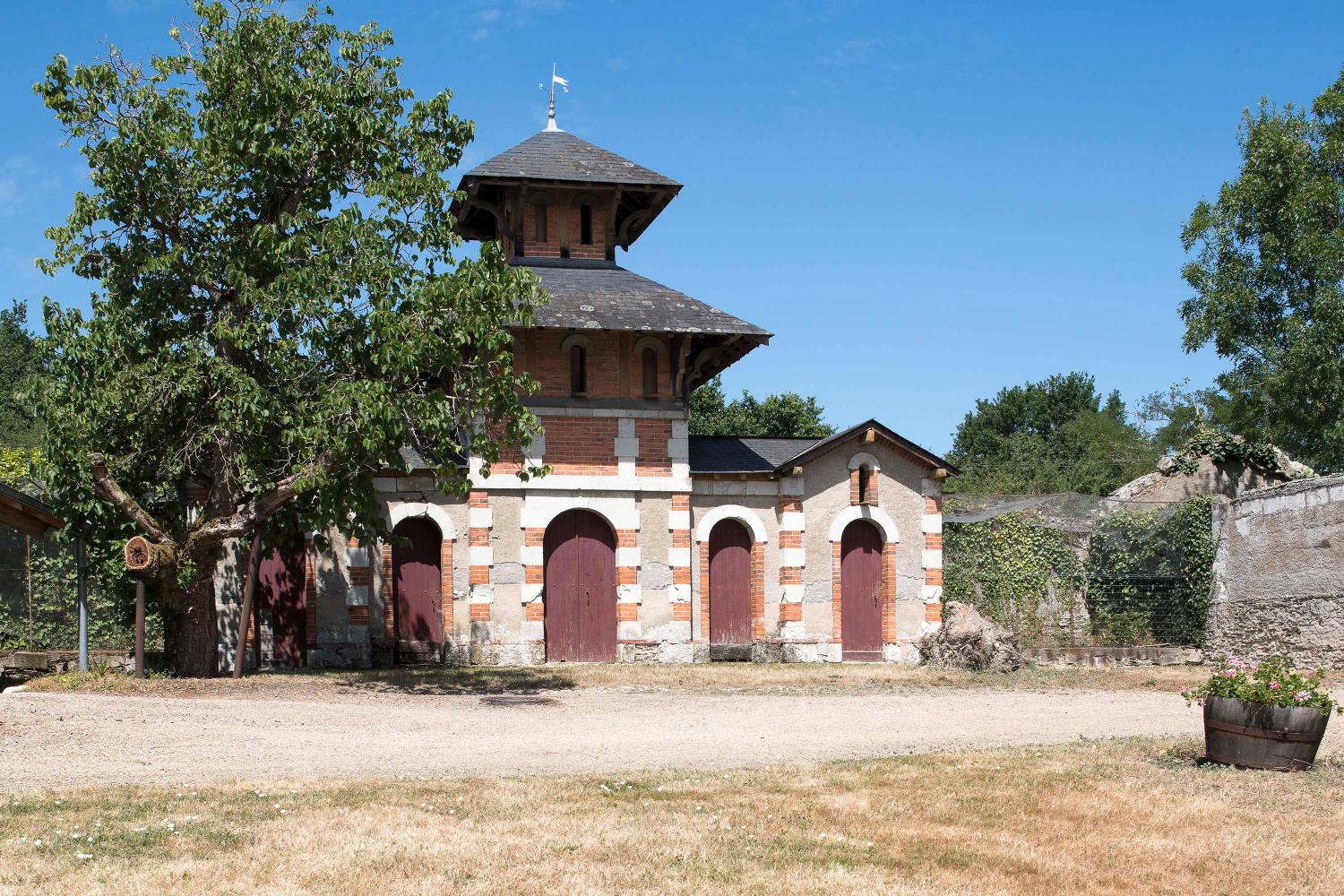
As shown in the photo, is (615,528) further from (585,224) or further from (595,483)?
(585,224)

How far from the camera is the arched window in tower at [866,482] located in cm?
2275

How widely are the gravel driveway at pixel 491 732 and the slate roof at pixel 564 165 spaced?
982cm

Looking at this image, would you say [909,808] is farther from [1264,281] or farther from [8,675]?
[1264,281]

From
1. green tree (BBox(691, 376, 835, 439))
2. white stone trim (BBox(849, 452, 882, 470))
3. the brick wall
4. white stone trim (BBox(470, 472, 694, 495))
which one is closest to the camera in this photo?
white stone trim (BBox(470, 472, 694, 495))

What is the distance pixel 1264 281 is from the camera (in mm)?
28031

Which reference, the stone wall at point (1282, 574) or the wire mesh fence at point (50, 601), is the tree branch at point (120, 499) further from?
the stone wall at point (1282, 574)

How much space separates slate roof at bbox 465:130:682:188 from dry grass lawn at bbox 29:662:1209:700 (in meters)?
8.33

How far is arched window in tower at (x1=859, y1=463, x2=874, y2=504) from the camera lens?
22.8m

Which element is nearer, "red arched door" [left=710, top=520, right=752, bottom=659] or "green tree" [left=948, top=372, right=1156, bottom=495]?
"red arched door" [left=710, top=520, right=752, bottom=659]

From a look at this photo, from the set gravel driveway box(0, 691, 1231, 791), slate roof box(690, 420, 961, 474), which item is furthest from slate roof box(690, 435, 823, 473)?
gravel driveway box(0, 691, 1231, 791)

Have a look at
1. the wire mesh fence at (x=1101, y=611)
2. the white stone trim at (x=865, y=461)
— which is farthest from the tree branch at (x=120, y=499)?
the wire mesh fence at (x=1101, y=611)

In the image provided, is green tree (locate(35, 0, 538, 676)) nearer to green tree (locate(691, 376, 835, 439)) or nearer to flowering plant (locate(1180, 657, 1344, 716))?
flowering plant (locate(1180, 657, 1344, 716))

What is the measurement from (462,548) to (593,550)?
7.17ft

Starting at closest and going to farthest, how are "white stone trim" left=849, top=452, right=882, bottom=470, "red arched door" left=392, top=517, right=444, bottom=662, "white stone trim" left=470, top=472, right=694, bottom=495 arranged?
"white stone trim" left=470, top=472, right=694, bottom=495 < "red arched door" left=392, top=517, right=444, bottom=662 < "white stone trim" left=849, top=452, right=882, bottom=470
